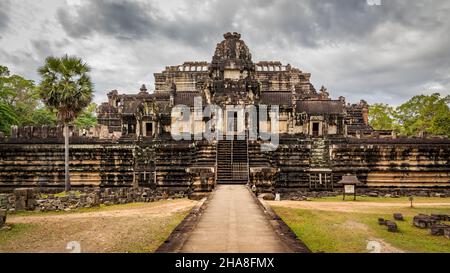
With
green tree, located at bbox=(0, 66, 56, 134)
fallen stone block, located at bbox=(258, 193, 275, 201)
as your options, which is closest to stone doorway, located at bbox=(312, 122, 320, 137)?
fallen stone block, located at bbox=(258, 193, 275, 201)

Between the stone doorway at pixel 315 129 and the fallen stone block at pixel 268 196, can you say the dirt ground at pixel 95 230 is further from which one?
the stone doorway at pixel 315 129

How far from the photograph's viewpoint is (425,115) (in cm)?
5188

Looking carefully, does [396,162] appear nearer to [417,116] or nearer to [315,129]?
[315,129]

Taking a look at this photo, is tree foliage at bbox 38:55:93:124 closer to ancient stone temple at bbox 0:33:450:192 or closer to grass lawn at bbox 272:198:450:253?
ancient stone temple at bbox 0:33:450:192

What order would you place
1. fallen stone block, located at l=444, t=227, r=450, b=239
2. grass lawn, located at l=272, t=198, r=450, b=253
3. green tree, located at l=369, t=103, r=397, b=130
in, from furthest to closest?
green tree, located at l=369, t=103, r=397, b=130
fallen stone block, located at l=444, t=227, r=450, b=239
grass lawn, located at l=272, t=198, r=450, b=253

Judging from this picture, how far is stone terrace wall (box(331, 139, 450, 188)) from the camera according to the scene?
95.6ft

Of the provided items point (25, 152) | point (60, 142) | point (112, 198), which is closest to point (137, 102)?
A: point (60, 142)

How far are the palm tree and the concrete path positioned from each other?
1474 centimetres

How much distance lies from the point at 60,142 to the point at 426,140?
30.7m

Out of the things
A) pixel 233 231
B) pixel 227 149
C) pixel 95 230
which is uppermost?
pixel 227 149

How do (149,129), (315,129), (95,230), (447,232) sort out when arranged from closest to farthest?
(447,232) < (95,230) < (149,129) < (315,129)

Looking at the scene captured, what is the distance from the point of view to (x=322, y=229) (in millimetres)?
14078

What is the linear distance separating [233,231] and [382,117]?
5739 centimetres

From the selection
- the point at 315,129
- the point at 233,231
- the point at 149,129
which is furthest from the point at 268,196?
the point at 149,129
